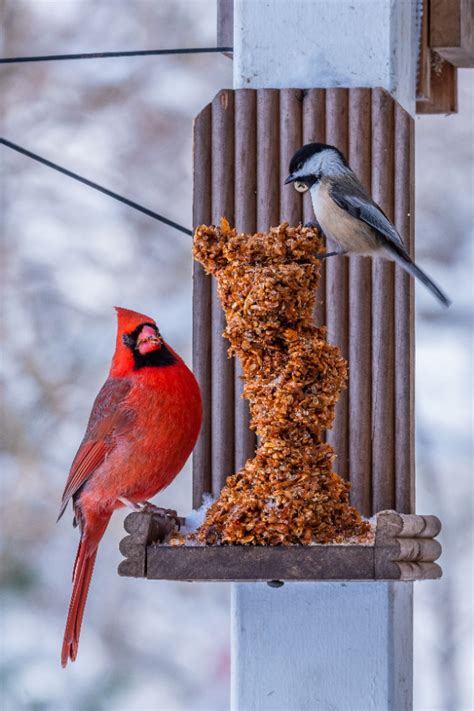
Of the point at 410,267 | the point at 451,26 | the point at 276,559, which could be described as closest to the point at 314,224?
the point at 410,267

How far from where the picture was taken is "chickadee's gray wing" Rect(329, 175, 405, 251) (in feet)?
9.25

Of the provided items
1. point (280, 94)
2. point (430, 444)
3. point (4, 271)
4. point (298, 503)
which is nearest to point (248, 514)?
point (298, 503)

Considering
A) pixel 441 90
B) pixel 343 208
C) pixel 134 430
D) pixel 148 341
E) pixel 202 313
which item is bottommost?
pixel 134 430

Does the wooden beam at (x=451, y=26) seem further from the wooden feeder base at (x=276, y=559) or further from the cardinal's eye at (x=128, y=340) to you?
the wooden feeder base at (x=276, y=559)

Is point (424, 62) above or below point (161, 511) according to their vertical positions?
above

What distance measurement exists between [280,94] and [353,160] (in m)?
0.17

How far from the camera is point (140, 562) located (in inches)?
104

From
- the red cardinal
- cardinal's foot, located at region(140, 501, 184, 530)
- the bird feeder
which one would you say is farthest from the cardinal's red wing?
the bird feeder

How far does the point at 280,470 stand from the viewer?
267cm

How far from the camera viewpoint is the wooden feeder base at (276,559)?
2.58 metres

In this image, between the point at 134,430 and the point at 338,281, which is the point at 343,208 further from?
the point at 134,430

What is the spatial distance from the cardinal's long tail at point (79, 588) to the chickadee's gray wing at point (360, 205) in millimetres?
631

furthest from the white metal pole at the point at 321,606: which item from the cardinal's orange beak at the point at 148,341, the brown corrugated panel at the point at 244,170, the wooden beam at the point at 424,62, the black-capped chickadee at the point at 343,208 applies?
the cardinal's orange beak at the point at 148,341

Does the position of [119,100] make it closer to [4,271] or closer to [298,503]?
[4,271]
